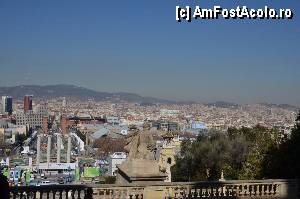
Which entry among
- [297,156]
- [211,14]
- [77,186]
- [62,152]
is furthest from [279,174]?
[62,152]

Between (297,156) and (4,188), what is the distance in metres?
13.0

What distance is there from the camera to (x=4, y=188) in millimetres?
4098

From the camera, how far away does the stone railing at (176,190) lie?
29.3 feet

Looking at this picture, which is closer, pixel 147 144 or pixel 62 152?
pixel 147 144

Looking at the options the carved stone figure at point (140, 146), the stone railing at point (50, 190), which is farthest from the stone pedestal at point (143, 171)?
the stone railing at point (50, 190)

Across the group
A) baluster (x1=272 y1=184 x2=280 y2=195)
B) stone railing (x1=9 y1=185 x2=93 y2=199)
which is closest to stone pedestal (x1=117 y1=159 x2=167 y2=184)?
stone railing (x1=9 y1=185 x2=93 y2=199)

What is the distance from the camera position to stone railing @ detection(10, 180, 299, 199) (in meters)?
8.95

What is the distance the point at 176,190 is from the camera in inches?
380

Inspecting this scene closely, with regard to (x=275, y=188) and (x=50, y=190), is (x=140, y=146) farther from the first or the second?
(x=275, y=188)

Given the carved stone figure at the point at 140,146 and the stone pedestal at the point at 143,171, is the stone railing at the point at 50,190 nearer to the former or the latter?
the stone pedestal at the point at 143,171

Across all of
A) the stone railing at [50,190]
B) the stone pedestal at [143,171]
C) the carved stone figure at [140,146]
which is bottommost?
the stone railing at [50,190]

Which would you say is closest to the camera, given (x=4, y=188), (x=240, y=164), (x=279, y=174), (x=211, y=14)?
(x=4, y=188)

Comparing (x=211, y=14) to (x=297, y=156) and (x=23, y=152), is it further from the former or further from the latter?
(x=23, y=152)

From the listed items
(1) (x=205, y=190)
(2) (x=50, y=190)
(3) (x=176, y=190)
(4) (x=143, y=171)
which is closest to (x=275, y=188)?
(1) (x=205, y=190)
